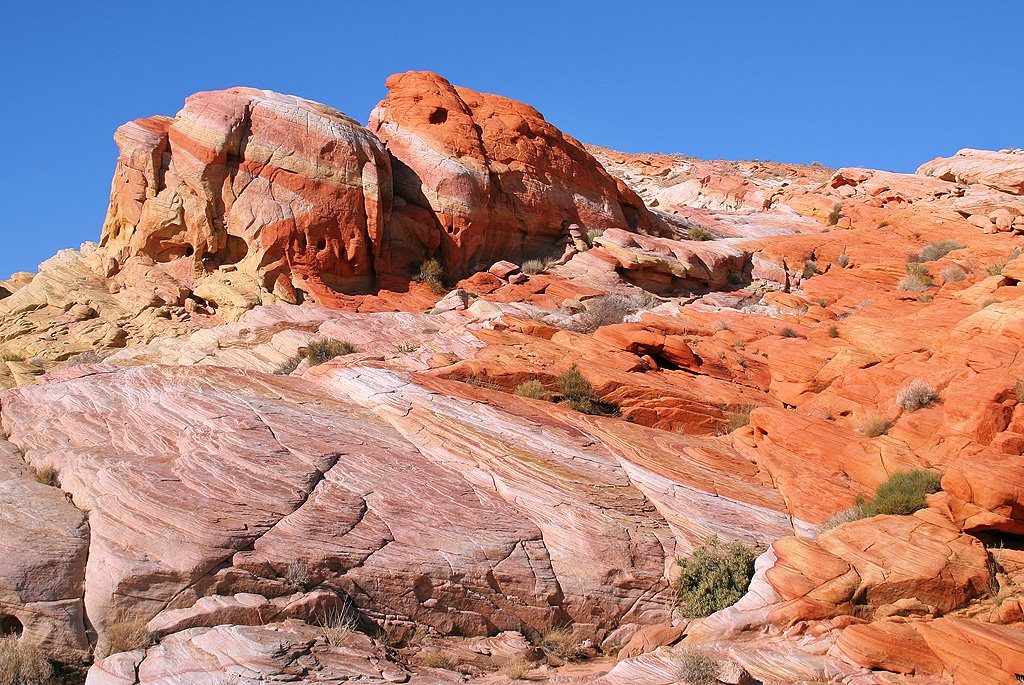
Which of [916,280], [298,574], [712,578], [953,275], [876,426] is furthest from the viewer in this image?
[916,280]

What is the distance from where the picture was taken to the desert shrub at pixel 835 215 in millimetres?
30969

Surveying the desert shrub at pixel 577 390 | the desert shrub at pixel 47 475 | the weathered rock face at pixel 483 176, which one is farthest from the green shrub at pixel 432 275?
the desert shrub at pixel 47 475

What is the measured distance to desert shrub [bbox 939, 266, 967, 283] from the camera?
22.3 m

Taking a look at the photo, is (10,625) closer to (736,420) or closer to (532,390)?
(532,390)

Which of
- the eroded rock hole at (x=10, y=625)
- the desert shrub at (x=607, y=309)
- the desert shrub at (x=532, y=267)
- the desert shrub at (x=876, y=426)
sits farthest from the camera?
the desert shrub at (x=532, y=267)

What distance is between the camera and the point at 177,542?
29.2 ft

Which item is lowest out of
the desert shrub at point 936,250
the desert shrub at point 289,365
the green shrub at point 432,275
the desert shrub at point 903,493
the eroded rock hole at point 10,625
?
the eroded rock hole at point 10,625

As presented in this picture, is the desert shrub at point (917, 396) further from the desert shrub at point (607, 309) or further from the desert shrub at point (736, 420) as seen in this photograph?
the desert shrub at point (607, 309)

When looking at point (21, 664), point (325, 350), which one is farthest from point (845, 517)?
point (21, 664)

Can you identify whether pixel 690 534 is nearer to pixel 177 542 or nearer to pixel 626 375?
pixel 626 375

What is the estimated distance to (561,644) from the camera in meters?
9.85

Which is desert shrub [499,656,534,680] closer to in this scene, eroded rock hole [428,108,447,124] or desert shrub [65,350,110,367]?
desert shrub [65,350,110,367]

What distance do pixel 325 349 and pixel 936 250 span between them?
61.5ft

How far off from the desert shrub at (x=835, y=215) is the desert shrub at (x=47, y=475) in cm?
2759
